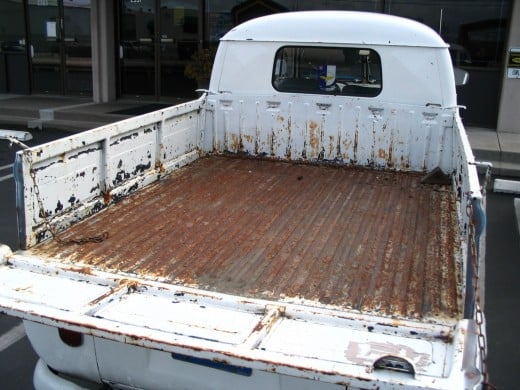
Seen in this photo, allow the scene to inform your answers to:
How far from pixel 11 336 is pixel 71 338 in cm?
191

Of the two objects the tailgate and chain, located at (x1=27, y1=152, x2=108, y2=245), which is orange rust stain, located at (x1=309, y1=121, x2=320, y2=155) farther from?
the tailgate

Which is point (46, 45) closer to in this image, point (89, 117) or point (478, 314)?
point (89, 117)

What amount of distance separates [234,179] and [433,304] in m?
2.34

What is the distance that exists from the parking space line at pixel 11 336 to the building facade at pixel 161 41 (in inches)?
353

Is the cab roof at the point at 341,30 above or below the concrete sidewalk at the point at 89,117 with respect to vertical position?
above

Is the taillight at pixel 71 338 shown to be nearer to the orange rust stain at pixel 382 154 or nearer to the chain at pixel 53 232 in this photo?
the chain at pixel 53 232

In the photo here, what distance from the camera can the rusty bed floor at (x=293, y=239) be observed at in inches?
108

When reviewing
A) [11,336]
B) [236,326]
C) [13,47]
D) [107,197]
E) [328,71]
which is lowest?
[11,336]

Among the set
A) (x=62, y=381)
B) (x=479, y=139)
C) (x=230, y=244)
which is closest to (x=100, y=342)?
(x=62, y=381)

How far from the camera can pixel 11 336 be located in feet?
13.5

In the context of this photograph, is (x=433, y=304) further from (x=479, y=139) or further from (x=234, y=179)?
(x=479, y=139)

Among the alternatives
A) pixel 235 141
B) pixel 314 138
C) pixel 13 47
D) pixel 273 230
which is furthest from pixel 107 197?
pixel 13 47

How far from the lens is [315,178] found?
4.70m

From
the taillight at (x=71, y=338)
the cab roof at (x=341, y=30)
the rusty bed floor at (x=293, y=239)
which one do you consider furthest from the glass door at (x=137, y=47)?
the taillight at (x=71, y=338)
